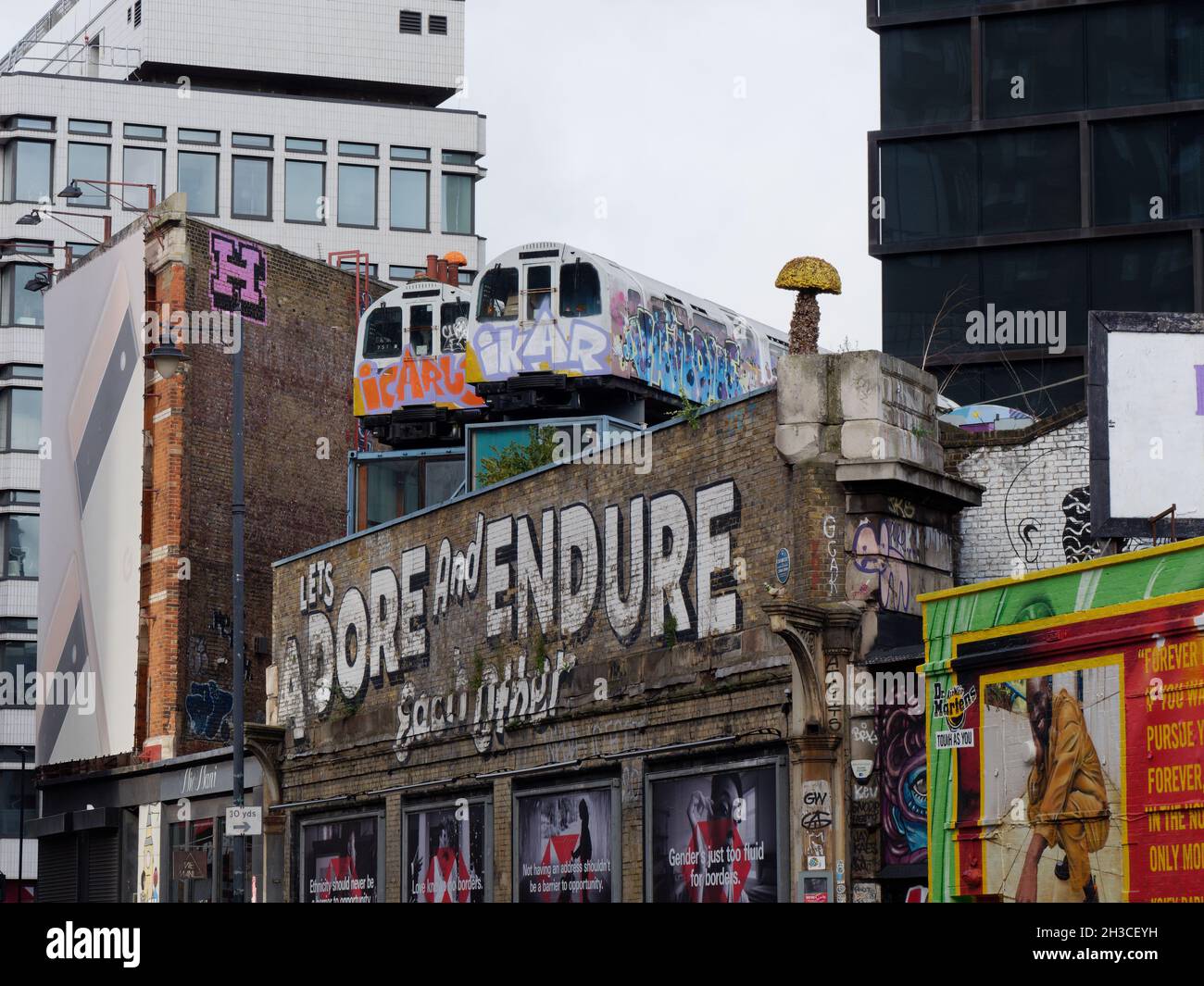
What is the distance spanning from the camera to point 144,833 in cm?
4259

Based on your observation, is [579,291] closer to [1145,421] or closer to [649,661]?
[649,661]

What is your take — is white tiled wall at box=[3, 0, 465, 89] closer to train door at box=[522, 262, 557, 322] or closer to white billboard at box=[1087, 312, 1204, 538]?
train door at box=[522, 262, 557, 322]

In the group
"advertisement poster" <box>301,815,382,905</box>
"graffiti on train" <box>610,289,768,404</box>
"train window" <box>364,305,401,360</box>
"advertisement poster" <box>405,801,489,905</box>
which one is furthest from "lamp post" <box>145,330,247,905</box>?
"train window" <box>364,305,401,360</box>

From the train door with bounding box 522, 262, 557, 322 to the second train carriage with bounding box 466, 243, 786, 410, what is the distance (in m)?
0.02

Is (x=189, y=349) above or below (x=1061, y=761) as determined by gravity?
above

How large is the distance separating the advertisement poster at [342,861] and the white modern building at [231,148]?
123 feet

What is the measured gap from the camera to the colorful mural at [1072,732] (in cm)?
1625

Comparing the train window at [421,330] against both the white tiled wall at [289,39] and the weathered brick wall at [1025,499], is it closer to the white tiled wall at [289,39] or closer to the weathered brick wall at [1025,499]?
the weathered brick wall at [1025,499]
